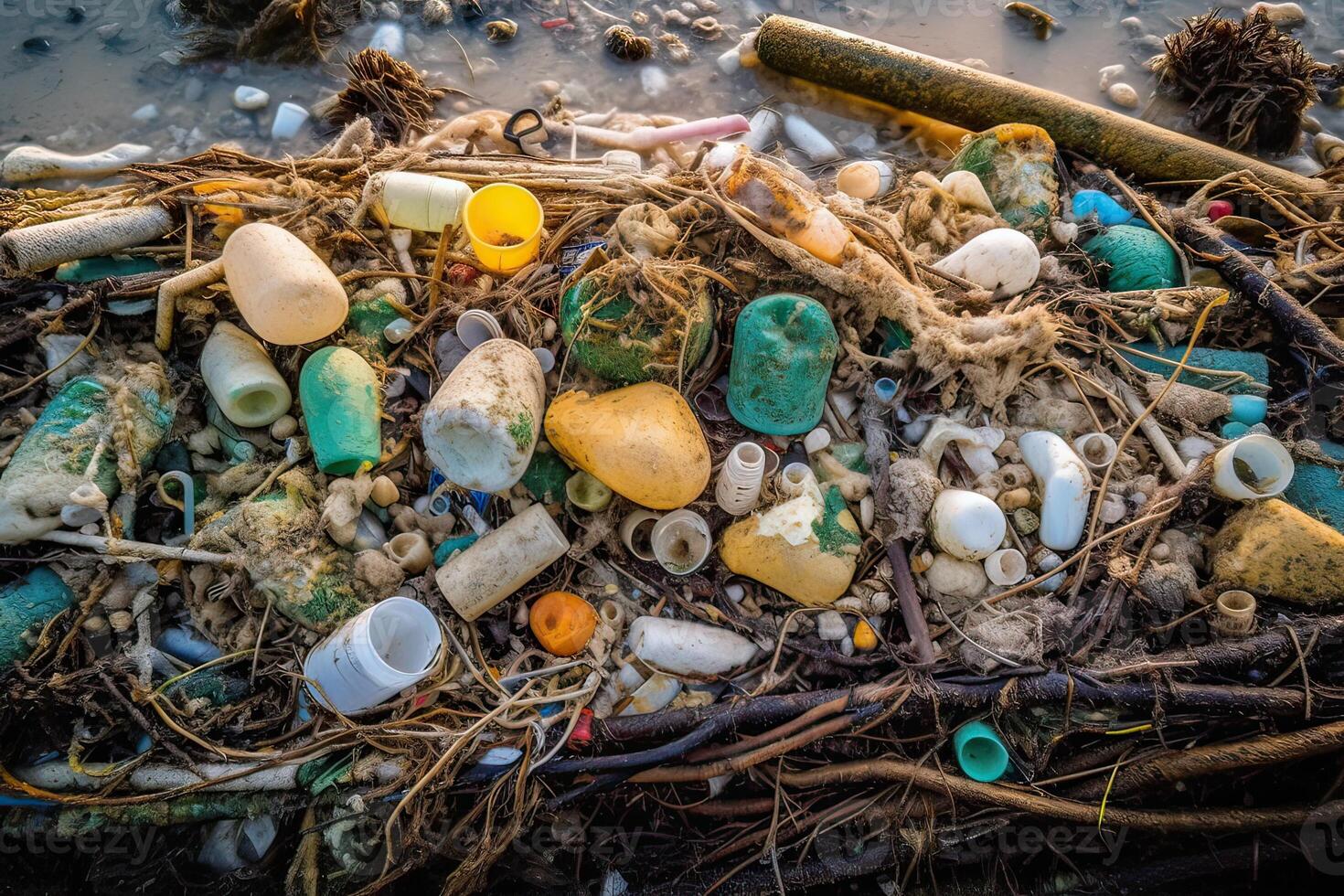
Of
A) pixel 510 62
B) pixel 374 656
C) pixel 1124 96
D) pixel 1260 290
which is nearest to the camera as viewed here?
pixel 374 656

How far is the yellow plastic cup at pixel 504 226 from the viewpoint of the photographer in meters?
2.65

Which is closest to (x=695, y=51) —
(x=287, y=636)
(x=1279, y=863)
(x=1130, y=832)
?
(x=287, y=636)

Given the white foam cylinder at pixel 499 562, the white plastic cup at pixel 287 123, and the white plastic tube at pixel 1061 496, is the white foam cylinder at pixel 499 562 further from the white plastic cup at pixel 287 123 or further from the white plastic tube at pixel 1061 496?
the white plastic cup at pixel 287 123

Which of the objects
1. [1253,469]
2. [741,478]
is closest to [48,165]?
[741,478]

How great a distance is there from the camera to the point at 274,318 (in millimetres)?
2242

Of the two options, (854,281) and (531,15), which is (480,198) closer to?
(854,281)

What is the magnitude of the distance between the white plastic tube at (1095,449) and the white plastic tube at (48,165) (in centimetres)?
445

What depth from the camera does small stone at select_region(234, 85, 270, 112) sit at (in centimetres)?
373

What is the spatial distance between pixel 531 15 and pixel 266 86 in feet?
5.18

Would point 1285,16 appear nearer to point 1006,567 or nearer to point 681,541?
point 1006,567

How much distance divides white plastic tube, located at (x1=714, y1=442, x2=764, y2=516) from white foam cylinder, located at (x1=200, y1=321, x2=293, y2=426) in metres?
1.61

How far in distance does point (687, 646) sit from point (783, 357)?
101cm

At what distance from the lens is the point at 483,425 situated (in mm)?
2021

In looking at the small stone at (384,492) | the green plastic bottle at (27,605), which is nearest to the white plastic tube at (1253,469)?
the small stone at (384,492)
